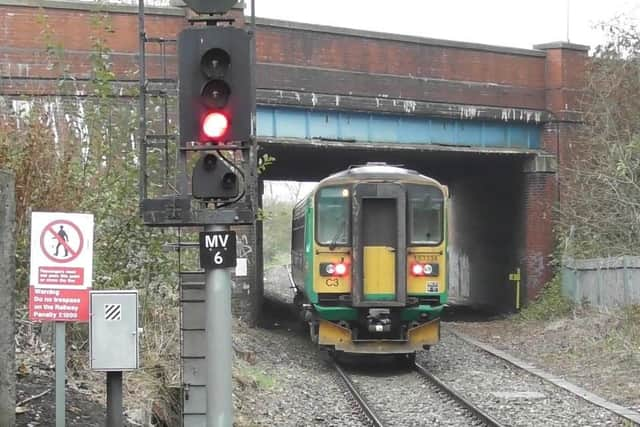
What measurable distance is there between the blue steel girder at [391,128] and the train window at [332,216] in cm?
512

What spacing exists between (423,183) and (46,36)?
266 inches

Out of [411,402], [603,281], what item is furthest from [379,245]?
[603,281]

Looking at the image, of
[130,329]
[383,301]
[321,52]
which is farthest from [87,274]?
[321,52]

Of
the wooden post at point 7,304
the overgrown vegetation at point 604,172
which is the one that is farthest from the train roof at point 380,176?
the wooden post at point 7,304

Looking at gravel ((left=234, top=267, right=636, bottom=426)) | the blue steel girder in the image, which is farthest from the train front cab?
the blue steel girder

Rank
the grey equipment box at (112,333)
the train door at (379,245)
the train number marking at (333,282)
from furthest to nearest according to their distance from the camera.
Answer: the train number marking at (333,282) < the train door at (379,245) < the grey equipment box at (112,333)

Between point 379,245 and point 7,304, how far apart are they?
29.9 feet

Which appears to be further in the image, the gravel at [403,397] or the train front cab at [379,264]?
the train front cab at [379,264]

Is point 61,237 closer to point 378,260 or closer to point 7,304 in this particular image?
point 7,304

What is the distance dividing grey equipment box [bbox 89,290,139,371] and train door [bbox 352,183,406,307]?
8349mm

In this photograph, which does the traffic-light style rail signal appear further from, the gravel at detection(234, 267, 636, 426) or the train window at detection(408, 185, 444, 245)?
the train window at detection(408, 185, 444, 245)

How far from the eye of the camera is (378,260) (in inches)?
560

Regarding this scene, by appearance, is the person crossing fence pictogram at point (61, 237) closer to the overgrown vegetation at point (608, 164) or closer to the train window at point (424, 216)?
the train window at point (424, 216)

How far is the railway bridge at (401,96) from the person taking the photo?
1797 cm
